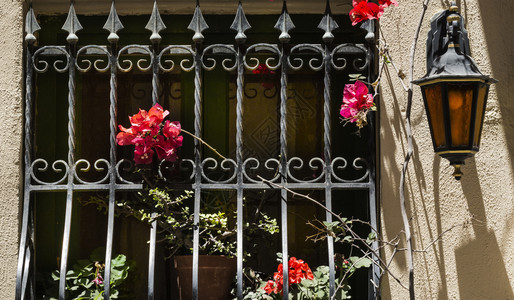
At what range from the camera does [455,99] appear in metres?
3.48

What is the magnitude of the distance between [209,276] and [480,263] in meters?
1.45

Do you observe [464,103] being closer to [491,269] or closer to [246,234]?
[491,269]

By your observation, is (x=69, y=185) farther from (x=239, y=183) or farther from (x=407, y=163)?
(x=407, y=163)

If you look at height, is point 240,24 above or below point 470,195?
above

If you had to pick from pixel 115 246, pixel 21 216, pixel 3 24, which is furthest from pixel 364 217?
pixel 3 24

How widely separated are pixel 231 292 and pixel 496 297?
141 centimetres

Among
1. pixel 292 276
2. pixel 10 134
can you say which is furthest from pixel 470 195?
pixel 10 134

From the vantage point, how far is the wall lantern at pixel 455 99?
3480 millimetres

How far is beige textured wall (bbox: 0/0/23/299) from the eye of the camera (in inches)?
159

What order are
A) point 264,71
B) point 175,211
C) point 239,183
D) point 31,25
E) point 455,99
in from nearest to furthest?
point 455,99
point 239,183
point 31,25
point 175,211
point 264,71

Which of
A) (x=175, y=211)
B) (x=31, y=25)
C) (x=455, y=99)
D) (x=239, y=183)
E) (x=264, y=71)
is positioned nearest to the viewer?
(x=455, y=99)

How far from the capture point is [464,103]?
3488 mm

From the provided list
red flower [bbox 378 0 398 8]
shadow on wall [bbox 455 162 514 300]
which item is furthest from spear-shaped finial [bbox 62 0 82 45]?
shadow on wall [bbox 455 162 514 300]

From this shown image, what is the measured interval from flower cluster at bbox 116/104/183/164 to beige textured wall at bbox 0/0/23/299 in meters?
0.60
